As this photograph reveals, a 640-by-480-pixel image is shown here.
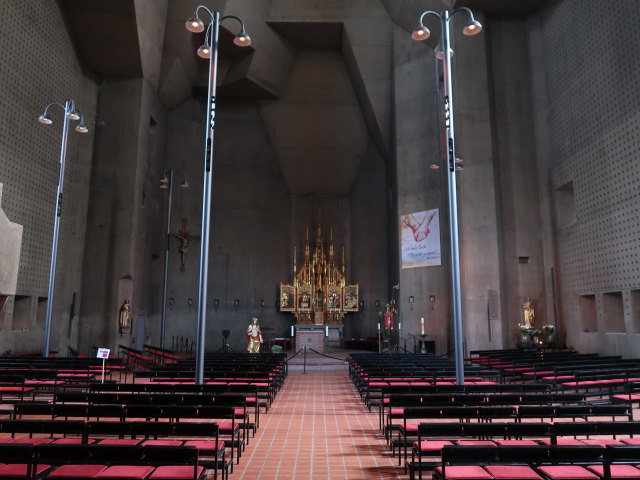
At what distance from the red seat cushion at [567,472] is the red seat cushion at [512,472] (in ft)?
0.40

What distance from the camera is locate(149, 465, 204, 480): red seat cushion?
12.2ft

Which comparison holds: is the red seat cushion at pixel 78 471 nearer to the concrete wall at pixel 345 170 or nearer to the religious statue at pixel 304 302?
the concrete wall at pixel 345 170

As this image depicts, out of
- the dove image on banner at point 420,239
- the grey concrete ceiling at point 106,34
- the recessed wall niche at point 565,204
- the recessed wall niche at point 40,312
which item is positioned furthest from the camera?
the dove image on banner at point 420,239

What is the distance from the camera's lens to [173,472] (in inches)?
152

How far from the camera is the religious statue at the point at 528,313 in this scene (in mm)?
18938

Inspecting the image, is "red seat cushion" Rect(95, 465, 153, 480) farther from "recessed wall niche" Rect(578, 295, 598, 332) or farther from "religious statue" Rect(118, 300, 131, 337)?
"recessed wall niche" Rect(578, 295, 598, 332)

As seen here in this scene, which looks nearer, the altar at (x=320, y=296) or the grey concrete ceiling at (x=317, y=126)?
the altar at (x=320, y=296)

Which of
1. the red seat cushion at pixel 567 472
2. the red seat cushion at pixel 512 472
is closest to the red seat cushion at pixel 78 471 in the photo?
the red seat cushion at pixel 512 472

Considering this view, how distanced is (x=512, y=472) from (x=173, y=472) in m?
2.71

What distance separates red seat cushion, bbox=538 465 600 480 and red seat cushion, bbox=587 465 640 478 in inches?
2.8

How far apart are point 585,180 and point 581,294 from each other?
160 inches

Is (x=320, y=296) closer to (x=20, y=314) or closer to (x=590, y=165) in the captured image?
A: (x=20, y=314)

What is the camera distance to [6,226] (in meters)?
5.79

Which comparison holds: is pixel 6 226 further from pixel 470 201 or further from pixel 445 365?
pixel 470 201
